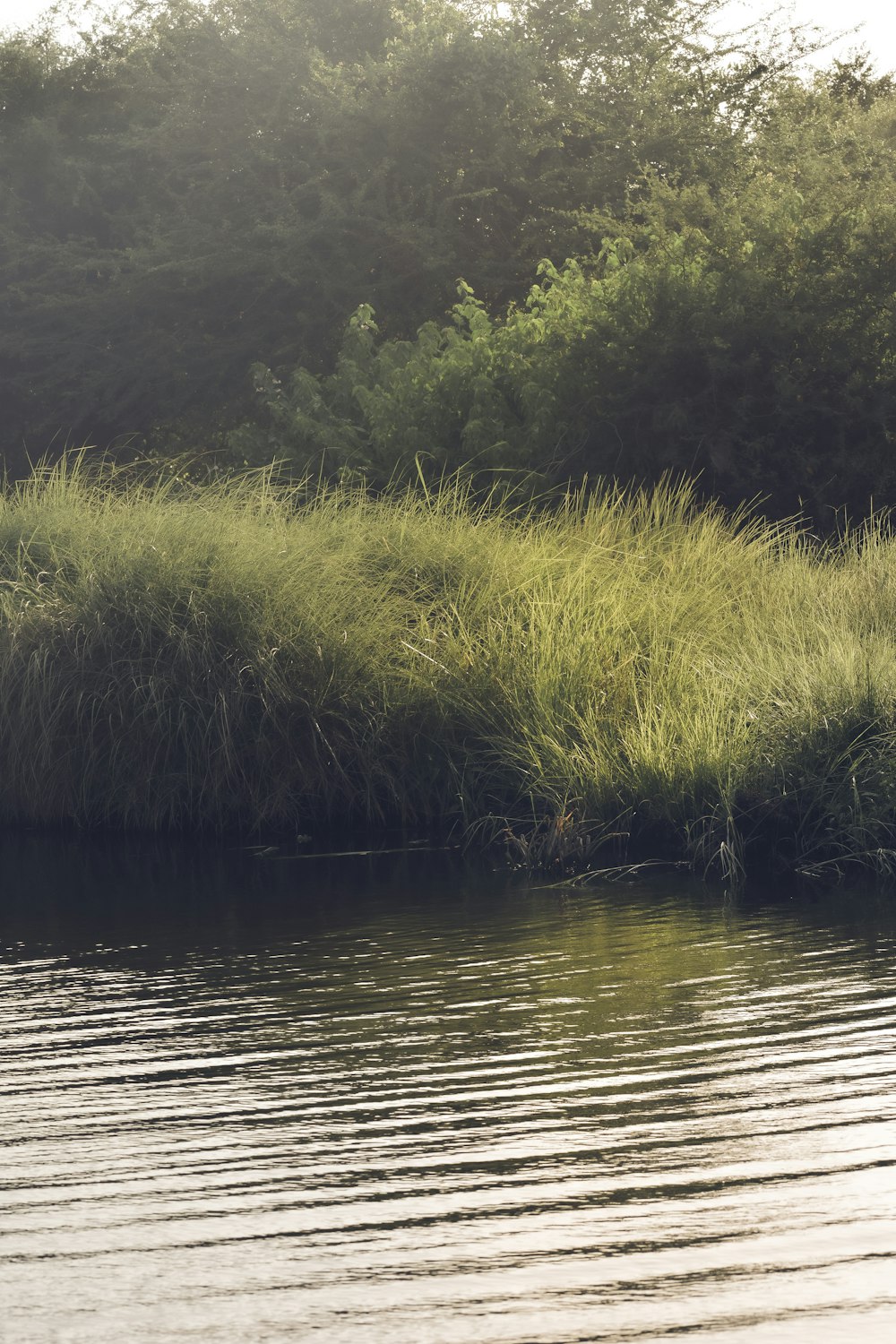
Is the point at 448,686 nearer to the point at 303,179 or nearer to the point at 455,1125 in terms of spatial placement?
the point at 455,1125

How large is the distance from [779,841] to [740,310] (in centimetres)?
762

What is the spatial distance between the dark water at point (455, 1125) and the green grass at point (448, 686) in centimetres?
133

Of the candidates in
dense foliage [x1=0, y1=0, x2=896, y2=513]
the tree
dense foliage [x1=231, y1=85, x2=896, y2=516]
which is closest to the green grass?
dense foliage [x1=231, y1=85, x2=896, y2=516]

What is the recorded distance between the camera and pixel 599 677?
1006 cm

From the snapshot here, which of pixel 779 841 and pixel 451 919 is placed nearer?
pixel 451 919

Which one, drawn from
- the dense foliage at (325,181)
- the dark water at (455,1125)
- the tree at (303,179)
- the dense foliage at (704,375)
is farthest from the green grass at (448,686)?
the tree at (303,179)

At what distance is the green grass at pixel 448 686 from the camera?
28.8 feet

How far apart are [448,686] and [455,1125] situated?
20.3ft

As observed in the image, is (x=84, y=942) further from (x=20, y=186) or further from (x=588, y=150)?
(x=20, y=186)

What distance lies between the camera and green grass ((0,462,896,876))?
28.8 ft

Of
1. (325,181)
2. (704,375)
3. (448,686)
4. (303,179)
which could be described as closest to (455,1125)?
(448,686)

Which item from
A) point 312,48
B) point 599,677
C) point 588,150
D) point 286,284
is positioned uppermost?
point 312,48

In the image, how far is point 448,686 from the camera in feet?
34.0

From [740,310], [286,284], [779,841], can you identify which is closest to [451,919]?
[779,841]
